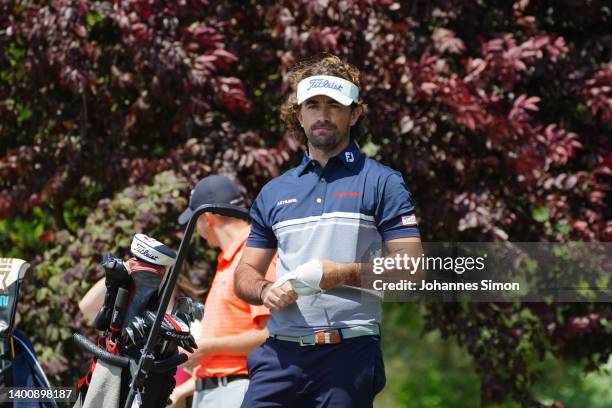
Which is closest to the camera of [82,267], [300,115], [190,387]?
[300,115]

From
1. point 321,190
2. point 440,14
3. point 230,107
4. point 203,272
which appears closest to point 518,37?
point 440,14

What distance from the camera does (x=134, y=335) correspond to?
389cm

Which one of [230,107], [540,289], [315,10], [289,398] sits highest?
[315,10]

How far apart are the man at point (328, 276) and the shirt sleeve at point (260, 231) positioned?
3.7 inches

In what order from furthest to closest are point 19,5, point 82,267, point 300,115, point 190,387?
point 19,5 → point 82,267 → point 190,387 → point 300,115

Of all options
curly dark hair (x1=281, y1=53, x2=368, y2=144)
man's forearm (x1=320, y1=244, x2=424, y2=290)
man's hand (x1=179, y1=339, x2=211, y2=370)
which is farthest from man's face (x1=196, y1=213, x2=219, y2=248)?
man's forearm (x1=320, y1=244, x2=424, y2=290)

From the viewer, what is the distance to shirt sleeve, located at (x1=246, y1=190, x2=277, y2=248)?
4117 mm

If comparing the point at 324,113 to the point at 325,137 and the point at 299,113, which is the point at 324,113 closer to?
the point at 325,137

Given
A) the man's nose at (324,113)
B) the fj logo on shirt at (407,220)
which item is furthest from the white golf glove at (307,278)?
the man's nose at (324,113)

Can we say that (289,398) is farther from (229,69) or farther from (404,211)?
(229,69)

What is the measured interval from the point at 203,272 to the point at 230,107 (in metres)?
0.91

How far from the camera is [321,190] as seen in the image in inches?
154

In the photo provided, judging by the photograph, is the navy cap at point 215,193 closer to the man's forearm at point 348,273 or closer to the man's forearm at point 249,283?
the man's forearm at point 249,283

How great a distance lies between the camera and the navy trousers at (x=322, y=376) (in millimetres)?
3770
